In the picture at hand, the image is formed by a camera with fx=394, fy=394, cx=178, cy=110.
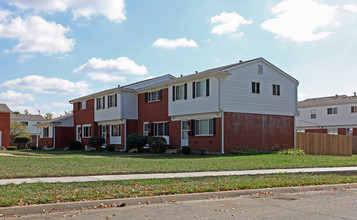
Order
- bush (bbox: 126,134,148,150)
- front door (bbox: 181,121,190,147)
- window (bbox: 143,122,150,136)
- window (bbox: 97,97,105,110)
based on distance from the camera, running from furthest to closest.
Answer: window (bbox: 97,97,105,110) → window (bbox: 143,122,150,136) → bush (bbox: 126,134,148,150) → front door (bbox: 181,121,190,147)

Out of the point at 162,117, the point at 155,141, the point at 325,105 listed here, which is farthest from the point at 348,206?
the point at 325,105

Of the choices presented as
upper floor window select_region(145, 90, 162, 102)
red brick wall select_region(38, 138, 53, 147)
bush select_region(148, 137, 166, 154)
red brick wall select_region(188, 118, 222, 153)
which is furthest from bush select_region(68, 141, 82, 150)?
red brick wall select_region(188, 118, 222, 153)

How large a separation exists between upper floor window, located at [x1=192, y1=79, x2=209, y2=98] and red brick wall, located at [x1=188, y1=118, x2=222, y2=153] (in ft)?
7.69

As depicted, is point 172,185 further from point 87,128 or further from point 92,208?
point 87,128

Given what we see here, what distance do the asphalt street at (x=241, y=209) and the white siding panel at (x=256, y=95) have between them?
17.6 metres

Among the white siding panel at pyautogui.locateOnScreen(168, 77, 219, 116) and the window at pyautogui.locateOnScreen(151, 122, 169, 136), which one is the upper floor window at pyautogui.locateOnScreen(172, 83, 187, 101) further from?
the window at pyautogui.locateOnScreen(151, 122, 169, 136)

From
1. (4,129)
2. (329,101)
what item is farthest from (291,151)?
(4,129)

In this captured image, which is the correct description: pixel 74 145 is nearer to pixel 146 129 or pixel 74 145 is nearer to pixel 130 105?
pixel 130 105

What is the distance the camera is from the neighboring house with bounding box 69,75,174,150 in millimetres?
36312

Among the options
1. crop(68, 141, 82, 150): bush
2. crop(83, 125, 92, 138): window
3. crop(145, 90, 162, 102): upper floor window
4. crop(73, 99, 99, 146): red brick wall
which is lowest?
crop(68, 141, 82, 150): bush

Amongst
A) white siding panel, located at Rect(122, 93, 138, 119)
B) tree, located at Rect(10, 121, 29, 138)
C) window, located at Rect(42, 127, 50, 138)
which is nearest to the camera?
white siding panel, located at Rect(122, 93, 138, 119)

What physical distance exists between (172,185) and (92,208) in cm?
302

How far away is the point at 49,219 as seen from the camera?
7.79 meters

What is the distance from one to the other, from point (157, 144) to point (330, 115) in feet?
95.1
